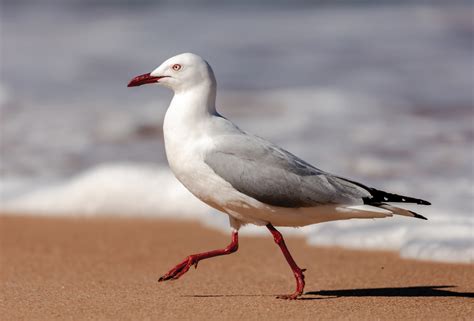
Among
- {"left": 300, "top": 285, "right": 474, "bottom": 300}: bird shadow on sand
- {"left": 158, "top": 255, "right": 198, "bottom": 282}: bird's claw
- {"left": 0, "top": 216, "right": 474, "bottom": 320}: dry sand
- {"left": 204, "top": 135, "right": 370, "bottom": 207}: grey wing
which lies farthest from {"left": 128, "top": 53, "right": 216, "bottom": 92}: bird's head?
{"left": 300, "top": 285, "right": 474, "bottom": 300}: bird shadow on sand

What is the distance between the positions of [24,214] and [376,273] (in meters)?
3.59

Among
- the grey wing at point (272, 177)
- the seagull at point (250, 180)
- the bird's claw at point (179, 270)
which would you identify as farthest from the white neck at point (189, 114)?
the bird's claw at point (179, 270)

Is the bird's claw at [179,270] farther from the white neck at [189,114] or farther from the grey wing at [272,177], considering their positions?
the white neck at [189,114]

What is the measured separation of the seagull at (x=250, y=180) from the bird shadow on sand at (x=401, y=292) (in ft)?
0.91

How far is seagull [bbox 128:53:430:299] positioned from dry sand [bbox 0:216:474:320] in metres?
0.28

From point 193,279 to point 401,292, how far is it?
1227 millimetres

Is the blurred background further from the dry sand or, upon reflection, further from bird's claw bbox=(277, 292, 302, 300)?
bird's claw bbox=(277, 292, 302, 300)

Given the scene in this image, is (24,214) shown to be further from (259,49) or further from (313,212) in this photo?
(259,49)

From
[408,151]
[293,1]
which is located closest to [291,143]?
[408,151]

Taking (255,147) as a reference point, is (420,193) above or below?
below

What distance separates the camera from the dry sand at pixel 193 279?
16.6 feet

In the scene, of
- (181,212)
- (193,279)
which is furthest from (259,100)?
(193,279)

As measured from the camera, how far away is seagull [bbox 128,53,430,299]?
17.4 ft

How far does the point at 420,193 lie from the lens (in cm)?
887
